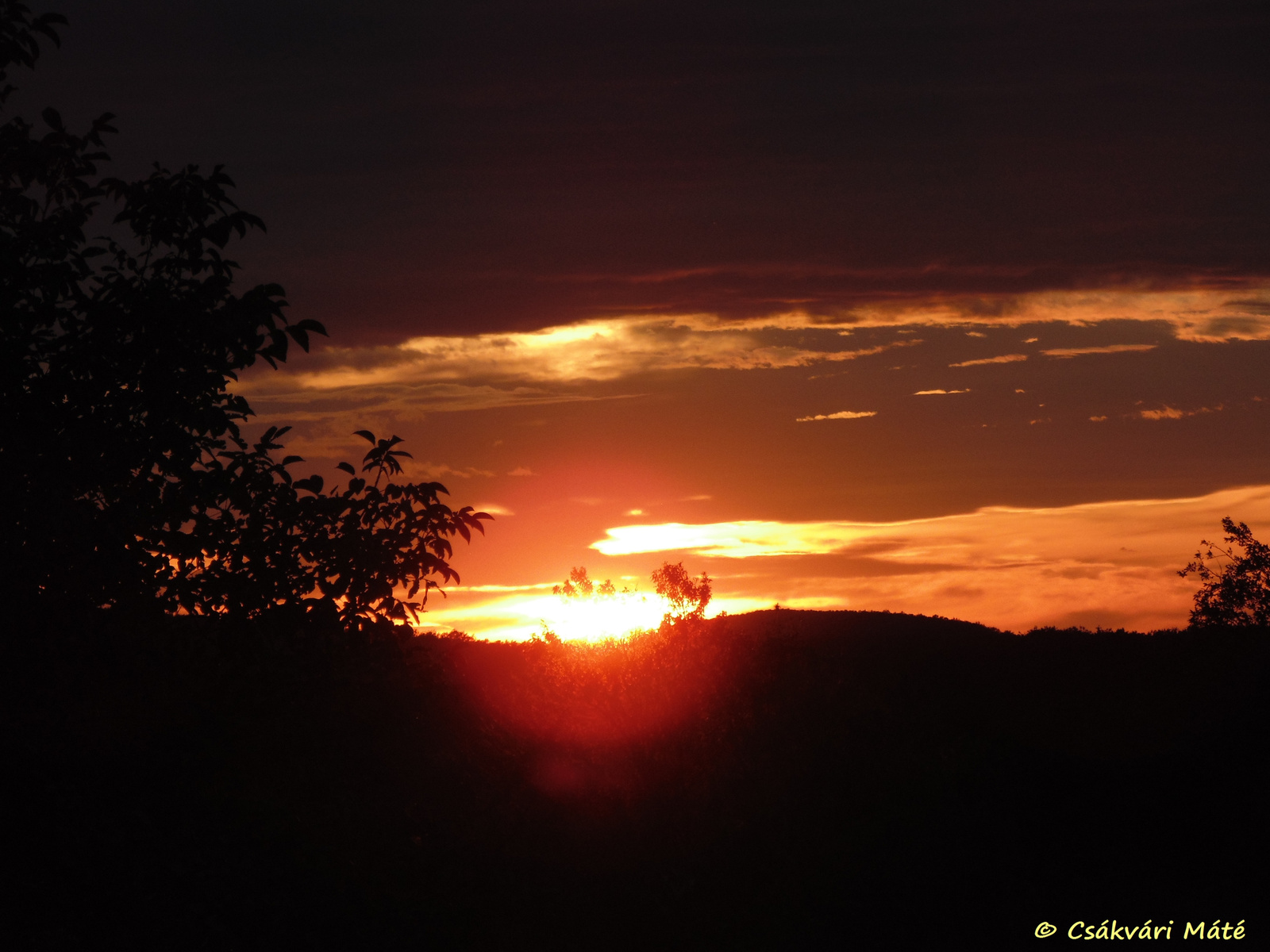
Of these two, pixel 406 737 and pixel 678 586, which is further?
pixel 678 586

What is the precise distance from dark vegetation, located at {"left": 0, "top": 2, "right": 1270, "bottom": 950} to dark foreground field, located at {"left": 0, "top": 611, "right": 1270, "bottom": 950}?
59 millimetres

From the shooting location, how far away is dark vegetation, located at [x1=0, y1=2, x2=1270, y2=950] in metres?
11.0

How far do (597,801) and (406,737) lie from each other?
394 centimetres

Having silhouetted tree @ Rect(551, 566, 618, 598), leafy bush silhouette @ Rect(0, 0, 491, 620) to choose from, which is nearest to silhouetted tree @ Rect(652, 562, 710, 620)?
silhouetted tree @ Rect(551, 566, 618, 598)

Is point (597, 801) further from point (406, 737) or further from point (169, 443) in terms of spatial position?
point (169, 443)

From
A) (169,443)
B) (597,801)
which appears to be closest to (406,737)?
(597,801)

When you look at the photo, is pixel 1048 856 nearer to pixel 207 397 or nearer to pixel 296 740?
pixel 296 740

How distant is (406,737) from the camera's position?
19234 mm

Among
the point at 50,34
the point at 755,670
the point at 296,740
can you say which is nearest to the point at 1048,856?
the point at 755,670

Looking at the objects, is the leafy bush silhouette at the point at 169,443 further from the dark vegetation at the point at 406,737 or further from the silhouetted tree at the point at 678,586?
the silhouetted tree at the point at 678,586

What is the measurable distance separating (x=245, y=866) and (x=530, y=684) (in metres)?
10.8

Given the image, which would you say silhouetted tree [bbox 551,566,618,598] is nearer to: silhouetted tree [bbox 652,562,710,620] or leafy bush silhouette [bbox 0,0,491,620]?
silhouetted tree [bbox 652,562,710,620]

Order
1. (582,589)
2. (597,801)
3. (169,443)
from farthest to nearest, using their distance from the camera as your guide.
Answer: (582,589), (597,801), (169,443)

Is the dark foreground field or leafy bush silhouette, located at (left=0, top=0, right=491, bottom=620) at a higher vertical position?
leafy bush silhouette, located at (left=0, top=0, right=491, bottom=620)
